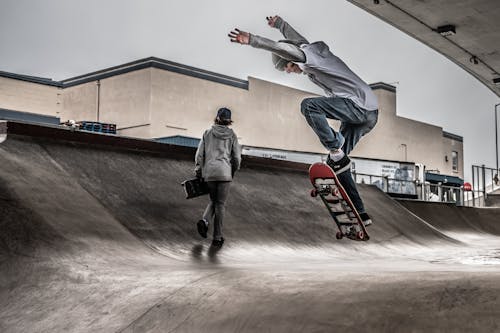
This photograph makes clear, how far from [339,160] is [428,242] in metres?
6.89

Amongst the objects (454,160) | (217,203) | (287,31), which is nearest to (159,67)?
(217,203)

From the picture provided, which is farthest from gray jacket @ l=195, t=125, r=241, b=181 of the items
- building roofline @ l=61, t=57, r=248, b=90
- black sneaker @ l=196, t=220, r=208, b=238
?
building roofline @ l=61, t=57, r=248, b=90

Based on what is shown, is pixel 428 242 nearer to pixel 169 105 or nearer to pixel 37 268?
pixel 37 268

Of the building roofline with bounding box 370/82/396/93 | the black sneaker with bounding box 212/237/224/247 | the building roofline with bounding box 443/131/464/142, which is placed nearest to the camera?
the black sneaker with bounding box 212/237/224/247

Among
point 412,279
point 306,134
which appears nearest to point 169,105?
point 306,134

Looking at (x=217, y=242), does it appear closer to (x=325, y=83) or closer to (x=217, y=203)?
(x=217, y=203)

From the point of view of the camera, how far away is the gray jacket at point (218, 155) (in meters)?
7.65

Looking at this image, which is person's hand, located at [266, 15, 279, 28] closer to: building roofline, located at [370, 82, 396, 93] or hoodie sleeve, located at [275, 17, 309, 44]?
hoodie sleeve, located at [275, 17, 309, 44]

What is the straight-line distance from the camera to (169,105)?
2984 centimetres

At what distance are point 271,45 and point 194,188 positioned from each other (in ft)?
9.61

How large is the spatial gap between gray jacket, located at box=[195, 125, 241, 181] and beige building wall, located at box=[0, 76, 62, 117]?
87.8 feet

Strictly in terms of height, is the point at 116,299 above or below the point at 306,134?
below

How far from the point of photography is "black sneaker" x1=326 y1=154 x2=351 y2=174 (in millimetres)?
5782

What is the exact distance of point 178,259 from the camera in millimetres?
6359
